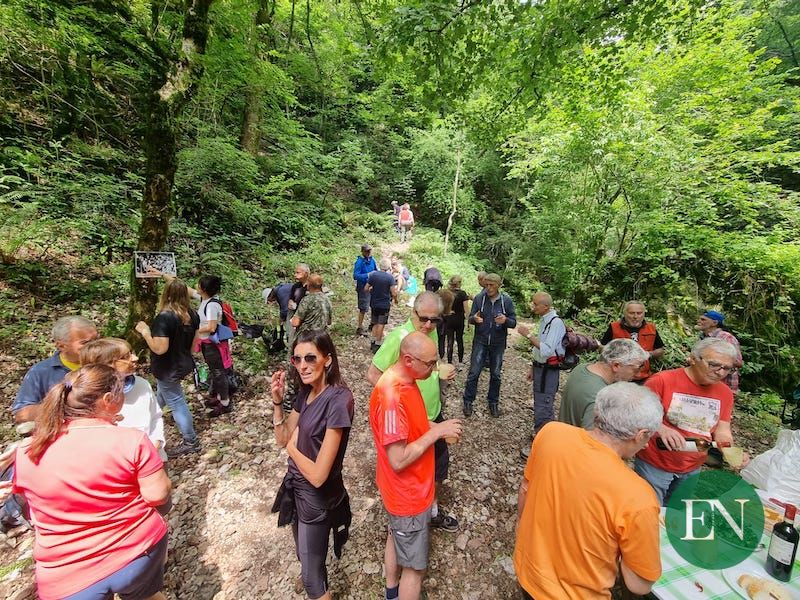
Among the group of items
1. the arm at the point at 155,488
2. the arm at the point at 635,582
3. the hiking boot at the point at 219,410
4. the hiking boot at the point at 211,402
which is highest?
the arm at the point at 155,488

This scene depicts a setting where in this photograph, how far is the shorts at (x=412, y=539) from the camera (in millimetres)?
2307

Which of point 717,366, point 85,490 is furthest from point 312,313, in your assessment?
point 717,366

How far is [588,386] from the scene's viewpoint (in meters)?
2.80

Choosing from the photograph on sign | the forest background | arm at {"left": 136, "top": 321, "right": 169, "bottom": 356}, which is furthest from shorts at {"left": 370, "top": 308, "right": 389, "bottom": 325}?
arm at {"left": 136, "top": 321, "right": 169, "bottom": 356}

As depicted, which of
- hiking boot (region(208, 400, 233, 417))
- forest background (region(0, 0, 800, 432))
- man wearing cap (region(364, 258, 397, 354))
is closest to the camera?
forest background (region(0, 0, 800, 432))

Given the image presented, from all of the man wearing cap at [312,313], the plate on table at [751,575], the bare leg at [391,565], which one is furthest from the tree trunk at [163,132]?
the plate on table at [751,575]

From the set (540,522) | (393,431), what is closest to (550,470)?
(540,522)

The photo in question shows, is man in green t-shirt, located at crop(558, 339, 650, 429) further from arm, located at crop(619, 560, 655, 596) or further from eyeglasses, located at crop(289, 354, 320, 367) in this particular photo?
eyeglasses, located at crop(289, 354, 320, 367)

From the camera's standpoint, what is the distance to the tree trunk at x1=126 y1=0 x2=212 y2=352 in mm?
4297

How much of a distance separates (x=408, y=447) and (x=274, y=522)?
231cm

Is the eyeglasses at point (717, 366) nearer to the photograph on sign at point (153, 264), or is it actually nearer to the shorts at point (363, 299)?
the photograph on sign at point (153, 264)

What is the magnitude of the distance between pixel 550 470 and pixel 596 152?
1031cm

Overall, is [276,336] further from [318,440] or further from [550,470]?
[550,470]

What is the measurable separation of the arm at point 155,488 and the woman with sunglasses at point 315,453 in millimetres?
655
